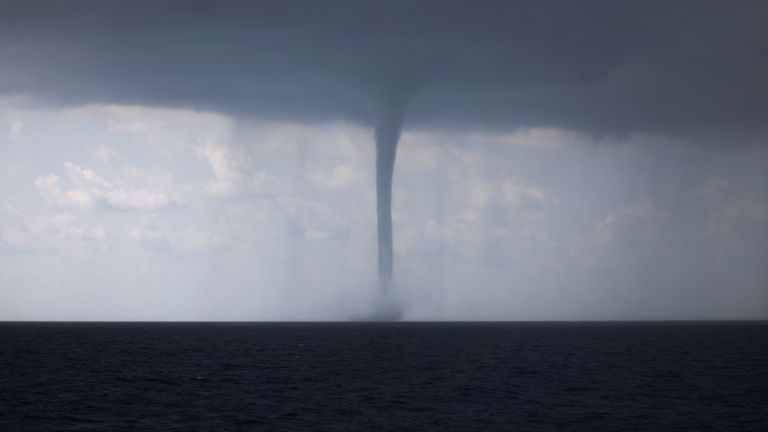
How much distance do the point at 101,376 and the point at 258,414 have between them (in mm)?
31551

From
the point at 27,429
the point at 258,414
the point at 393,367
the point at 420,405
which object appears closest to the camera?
the point at 27,429

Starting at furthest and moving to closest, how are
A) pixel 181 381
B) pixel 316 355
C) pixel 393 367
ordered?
1. pixel 316 355
2. pixel 393 367
3. pixel 181 381

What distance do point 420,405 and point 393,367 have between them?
1335 inches

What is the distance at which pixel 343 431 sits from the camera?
4822 centimetres

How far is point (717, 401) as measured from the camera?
6322 centimetres

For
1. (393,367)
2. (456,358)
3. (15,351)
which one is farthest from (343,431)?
(15,351)

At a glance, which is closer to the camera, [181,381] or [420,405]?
[420,405]

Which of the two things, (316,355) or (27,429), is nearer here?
(27,429)

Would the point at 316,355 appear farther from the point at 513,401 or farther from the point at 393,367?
the point at 513,401

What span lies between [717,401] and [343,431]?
98.7 ft

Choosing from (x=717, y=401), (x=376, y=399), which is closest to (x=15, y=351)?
(x=376, y=399)

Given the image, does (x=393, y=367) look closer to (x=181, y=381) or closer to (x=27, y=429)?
(x=181, y=381)

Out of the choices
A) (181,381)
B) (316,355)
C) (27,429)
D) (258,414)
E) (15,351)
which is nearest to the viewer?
(27,429)

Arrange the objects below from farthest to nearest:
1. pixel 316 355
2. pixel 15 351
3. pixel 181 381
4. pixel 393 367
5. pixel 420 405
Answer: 1. pixel 15 351
2. pixel 316 355
3. pixel 393 367
4. pixel 181 381
5. pixel 420 405
